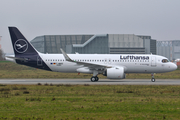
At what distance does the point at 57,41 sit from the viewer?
108 metres

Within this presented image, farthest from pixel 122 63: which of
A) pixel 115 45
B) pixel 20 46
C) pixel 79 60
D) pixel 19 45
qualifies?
pixel 115 45

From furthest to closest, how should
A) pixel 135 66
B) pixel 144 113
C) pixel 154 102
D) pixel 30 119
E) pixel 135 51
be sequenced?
1. pixel 135 51
2. pixel 135 66
3. pixel 154 102
4. pixel 144 113
5. pixel 30 119

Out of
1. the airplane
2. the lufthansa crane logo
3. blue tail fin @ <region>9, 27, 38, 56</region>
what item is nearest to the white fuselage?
the airplane

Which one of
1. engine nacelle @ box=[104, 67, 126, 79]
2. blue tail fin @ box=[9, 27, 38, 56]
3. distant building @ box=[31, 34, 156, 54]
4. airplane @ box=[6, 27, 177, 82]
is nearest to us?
engine nacelle @ box=[104, 67, 126, 79]

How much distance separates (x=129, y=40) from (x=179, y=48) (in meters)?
122

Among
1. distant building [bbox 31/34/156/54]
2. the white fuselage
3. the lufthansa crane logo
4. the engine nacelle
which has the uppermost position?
distant building [bbox 31/34/156/54]

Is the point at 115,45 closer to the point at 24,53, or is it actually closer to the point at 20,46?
the point at 24,53

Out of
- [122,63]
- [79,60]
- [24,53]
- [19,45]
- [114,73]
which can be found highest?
[19,45]

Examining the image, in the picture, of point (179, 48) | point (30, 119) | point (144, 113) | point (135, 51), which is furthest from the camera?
point (179, 48)

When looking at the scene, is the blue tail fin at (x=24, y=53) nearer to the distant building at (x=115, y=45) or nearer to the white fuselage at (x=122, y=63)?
the white fuselage at (x=122, y=63)

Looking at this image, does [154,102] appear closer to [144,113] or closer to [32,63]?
[144,113]

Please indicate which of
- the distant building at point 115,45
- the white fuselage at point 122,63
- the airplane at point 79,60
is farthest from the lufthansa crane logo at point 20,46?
the distant building at point 115,45

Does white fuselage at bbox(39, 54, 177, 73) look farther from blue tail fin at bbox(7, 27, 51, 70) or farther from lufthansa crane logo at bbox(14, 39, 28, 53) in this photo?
lufthansa crane logo at bbox(14, 39, 28, 53)

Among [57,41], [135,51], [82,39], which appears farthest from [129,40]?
[57,41]
